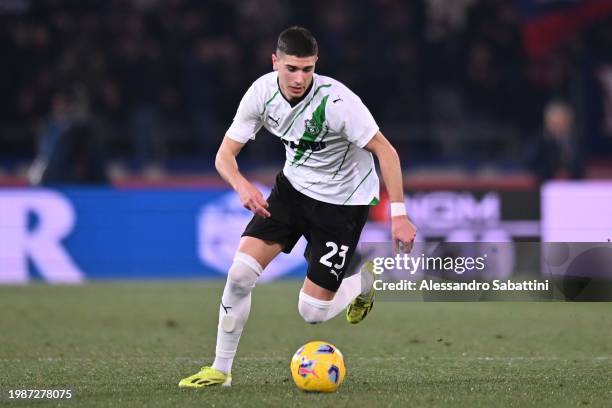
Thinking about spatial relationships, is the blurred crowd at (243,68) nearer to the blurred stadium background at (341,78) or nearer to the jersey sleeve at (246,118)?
the blurred stadium background at (341,78)

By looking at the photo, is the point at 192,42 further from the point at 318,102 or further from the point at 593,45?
the point at 318,102

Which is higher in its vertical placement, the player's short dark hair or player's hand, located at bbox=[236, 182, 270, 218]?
the player's short dark hair

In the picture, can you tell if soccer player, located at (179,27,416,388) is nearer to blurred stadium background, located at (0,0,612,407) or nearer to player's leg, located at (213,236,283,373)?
player's leg, located at (213,236,283,373)

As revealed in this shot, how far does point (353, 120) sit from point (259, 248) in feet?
2.82

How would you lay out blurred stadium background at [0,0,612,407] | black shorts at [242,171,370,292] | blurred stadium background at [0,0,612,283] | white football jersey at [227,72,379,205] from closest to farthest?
white football jersey at [227,72,379,205], black shorts at [242,171,370,292], blurred stadium background at [0,0,612,407], blurred stadium background at [0,0,612,283]

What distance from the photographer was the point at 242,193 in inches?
241

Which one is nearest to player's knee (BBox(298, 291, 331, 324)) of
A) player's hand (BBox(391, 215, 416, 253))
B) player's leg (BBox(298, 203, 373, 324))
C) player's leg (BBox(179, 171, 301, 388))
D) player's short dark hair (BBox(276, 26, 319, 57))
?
player's leg (BBox(298, 203, 373, 324))

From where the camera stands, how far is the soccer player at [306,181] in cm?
624

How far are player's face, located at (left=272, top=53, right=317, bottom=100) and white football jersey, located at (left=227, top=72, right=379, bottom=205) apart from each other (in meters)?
0.11

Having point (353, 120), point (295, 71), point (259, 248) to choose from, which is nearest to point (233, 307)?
point (259, 248)

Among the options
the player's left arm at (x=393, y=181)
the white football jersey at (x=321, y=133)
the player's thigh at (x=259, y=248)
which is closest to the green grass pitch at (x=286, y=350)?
the player's thigh at (x=259, y=248)

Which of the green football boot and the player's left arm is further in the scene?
the green football boot

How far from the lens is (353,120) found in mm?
6270

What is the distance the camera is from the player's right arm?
239 inches
